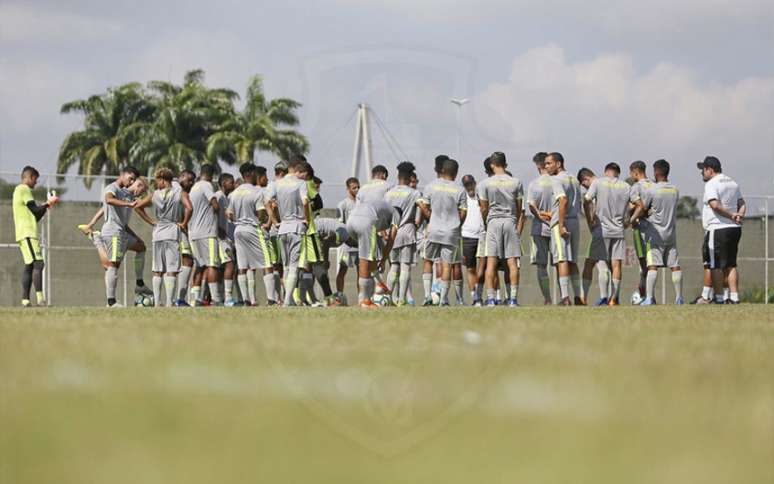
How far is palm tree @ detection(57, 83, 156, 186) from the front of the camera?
5850 cm

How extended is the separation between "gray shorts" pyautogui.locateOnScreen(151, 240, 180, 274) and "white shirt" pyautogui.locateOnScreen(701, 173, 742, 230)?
8296 mm

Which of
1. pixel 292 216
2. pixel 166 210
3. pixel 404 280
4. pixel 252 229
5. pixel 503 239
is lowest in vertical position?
pixel 404 280

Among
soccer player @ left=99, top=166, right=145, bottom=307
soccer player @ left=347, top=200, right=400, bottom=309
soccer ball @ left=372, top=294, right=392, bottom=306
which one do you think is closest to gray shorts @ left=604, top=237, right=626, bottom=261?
soccer ball @ left=372, top=294, right=392, bottom=306

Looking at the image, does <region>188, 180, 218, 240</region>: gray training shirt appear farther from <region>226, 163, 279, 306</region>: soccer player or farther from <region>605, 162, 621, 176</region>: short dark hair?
<region>605, 162, 621, 176</region>: short dark hair

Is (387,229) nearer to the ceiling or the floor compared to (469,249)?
nearer to the ceiling

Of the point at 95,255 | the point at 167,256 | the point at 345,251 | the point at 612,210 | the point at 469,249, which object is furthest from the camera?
the point at 95,255

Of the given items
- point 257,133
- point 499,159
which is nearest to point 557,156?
point 499,159

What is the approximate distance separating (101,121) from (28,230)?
4222cm

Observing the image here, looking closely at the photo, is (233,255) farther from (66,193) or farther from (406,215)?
(66,193)

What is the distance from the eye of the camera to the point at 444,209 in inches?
691

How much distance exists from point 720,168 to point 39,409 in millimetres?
16504

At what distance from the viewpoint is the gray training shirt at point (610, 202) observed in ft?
63.0

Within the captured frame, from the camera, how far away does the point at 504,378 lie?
4.39m

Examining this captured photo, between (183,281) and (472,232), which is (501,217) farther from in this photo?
(183,281)
